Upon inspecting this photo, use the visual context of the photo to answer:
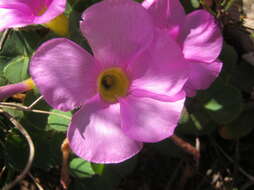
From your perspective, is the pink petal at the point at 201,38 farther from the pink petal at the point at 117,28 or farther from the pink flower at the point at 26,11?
the pink flower at the point at 26,11

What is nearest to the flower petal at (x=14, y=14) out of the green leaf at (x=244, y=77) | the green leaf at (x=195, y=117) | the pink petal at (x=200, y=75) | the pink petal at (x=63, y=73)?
the pink petal at (x=63, y=73)

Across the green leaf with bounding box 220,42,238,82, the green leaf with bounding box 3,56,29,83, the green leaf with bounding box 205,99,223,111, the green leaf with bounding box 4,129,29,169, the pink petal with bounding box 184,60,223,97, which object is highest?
the pink petal with bounding box 184,60,223,97

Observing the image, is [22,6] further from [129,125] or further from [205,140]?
[205,140]

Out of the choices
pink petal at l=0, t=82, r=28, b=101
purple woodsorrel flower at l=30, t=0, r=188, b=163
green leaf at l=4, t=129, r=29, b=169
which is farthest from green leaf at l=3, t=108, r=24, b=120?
purple woodsorrel flower at l=30, t=0, r=188, b=163

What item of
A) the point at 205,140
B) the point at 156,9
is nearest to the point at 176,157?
Answer: the point at 205,140

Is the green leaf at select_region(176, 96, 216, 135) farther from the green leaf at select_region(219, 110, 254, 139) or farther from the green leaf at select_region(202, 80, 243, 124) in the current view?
the green leaf at select_region(219, 110, 254, 139)

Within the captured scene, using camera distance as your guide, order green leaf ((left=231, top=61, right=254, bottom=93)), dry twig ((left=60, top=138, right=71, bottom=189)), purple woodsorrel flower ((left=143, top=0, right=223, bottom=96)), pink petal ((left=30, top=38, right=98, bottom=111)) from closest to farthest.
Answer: pink petal ((left=30, top=38, right=98, bottom=111)) < purple woodsorrel flower ((left=143, top=0, right=223, bottom=96)) < dry twig ((left=60, top=138, right=71, bottom=189)) < green leaf ((left=231, top=61, right=254, bottom=93))
